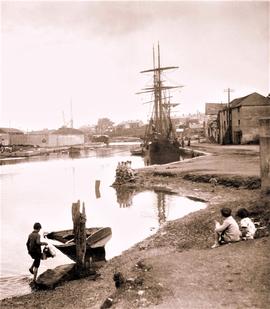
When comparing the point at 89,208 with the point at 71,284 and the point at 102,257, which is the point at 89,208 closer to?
the point at 102,257

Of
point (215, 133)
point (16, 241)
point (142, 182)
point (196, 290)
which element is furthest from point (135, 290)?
point (215, 133)

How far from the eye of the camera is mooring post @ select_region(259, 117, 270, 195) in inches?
541

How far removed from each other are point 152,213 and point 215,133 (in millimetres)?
56175

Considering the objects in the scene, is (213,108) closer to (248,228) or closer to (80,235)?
(80,235)

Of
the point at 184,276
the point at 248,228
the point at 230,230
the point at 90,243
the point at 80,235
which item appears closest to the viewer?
the point at 184,276

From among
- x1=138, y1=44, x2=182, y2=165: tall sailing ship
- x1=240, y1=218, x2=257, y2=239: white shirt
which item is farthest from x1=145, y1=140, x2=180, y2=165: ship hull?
→ x1=240, y1=218, x2=257, y2=239: white shirt

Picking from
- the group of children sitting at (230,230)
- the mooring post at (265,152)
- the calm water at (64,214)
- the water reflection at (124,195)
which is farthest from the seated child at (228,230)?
the water reflection at (124,195)

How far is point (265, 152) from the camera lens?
14141 mm

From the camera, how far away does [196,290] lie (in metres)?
6.73

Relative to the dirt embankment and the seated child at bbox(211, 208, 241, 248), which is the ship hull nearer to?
the dirt embankment

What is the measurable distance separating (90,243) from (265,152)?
7696 millimetres

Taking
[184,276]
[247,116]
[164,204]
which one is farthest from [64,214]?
[247,116]

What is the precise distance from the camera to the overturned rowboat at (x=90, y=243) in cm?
1146

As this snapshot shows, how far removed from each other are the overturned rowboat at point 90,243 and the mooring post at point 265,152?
6.57m
